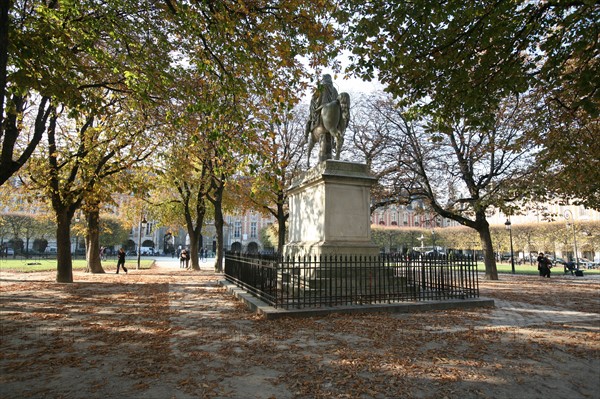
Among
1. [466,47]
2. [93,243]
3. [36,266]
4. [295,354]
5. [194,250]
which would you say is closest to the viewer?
[295,354]

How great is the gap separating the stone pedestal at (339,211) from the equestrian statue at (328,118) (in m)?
1.09

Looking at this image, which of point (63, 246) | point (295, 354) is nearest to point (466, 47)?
point (295, 354)

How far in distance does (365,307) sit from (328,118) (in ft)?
18.1

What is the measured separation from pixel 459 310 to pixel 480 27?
623cm

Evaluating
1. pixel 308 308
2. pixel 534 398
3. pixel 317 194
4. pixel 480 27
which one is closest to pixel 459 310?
pixel 308 308

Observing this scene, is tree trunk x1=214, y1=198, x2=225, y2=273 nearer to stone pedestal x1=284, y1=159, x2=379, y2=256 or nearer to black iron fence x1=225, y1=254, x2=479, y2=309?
black iron fence x1=225, y1=254, x2=479, y2=309

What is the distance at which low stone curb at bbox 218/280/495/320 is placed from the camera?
747cm

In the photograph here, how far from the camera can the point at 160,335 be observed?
6273 millimetres

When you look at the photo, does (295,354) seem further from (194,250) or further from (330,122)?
(194,250)

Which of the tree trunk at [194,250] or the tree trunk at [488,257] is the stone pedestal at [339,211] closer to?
the tree trunk at [488,257]

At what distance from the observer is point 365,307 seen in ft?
26.4

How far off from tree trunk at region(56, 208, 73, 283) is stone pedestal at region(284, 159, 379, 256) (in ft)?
35.3

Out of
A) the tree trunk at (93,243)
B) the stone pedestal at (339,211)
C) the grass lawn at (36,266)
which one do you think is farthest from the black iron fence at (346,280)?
the grass lawn at (36,266)

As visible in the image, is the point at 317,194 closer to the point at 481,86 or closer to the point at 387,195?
the point at 481,86
